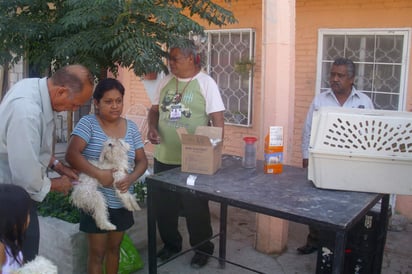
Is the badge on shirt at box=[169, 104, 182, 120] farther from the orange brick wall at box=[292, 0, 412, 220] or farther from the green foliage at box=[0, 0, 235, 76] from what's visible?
the orange brick wall at box=[292, 0, 412, 220]

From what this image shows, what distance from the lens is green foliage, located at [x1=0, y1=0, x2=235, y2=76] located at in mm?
3236

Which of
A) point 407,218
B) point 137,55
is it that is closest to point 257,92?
point 407,218

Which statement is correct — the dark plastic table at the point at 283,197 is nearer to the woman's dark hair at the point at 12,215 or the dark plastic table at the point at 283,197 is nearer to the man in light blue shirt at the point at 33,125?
the man in light blue shirt at the point at 33,125

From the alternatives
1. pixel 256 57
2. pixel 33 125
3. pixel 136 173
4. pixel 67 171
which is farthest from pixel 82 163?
pixel 256 57

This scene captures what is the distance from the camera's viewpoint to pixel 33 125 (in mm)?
2363

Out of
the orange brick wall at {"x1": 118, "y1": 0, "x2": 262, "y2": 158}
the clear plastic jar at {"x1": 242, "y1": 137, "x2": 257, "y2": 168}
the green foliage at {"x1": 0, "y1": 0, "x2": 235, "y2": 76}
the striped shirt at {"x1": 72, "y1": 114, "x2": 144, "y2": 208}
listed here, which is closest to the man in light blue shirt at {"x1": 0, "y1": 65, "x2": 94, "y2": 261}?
the striped shirt at {"x1": 72, "y1": 114, "x2": 144, "y2": 208}

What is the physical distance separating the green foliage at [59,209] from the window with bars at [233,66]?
2990 mm

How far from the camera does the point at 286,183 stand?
310 centimetres

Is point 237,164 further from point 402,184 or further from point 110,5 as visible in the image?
point 110,5

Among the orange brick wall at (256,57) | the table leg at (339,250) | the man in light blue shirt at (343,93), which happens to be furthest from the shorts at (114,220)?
the orange brick wall at (256,57)

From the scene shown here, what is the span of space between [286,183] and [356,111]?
69cm

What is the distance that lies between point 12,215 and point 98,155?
1.14m

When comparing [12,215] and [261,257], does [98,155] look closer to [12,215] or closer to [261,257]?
[12,215]

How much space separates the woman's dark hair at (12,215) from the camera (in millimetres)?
1951
